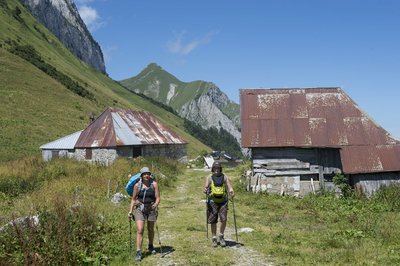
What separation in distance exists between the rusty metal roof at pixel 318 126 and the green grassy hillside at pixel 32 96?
81.8ft

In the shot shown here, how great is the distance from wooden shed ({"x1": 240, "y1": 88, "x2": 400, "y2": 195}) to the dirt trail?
15.8 feet

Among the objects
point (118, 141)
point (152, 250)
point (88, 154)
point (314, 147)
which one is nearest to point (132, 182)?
point (152, 250)

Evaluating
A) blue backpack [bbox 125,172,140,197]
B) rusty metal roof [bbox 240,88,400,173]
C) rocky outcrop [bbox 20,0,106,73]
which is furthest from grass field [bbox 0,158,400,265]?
rocky outcrop [bbox 20,0,106,73]

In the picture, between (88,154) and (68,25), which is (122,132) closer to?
(88,154)

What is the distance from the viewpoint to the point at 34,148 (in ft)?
145

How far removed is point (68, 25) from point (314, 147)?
456 ft

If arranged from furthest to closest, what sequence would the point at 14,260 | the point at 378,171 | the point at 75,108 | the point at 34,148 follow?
1. the point at 75,108
2. the point at 34,148
3. the point at 378,171
4. the point at 14,260

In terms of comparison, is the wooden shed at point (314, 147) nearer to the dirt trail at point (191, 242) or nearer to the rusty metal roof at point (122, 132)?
the dirt trail at point (191, 242)

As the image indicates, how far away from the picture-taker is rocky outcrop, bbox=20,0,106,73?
12636 centimetres

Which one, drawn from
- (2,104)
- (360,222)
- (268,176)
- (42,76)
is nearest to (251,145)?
(268,176)

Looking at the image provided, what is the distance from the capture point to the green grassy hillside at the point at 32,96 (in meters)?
47.7

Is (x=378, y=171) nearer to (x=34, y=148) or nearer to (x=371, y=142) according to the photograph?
(x=371, y=142)

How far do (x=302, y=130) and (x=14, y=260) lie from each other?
16.5 meters

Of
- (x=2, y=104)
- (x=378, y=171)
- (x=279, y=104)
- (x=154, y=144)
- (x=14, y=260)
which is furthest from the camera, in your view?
(x=2, y=104)
